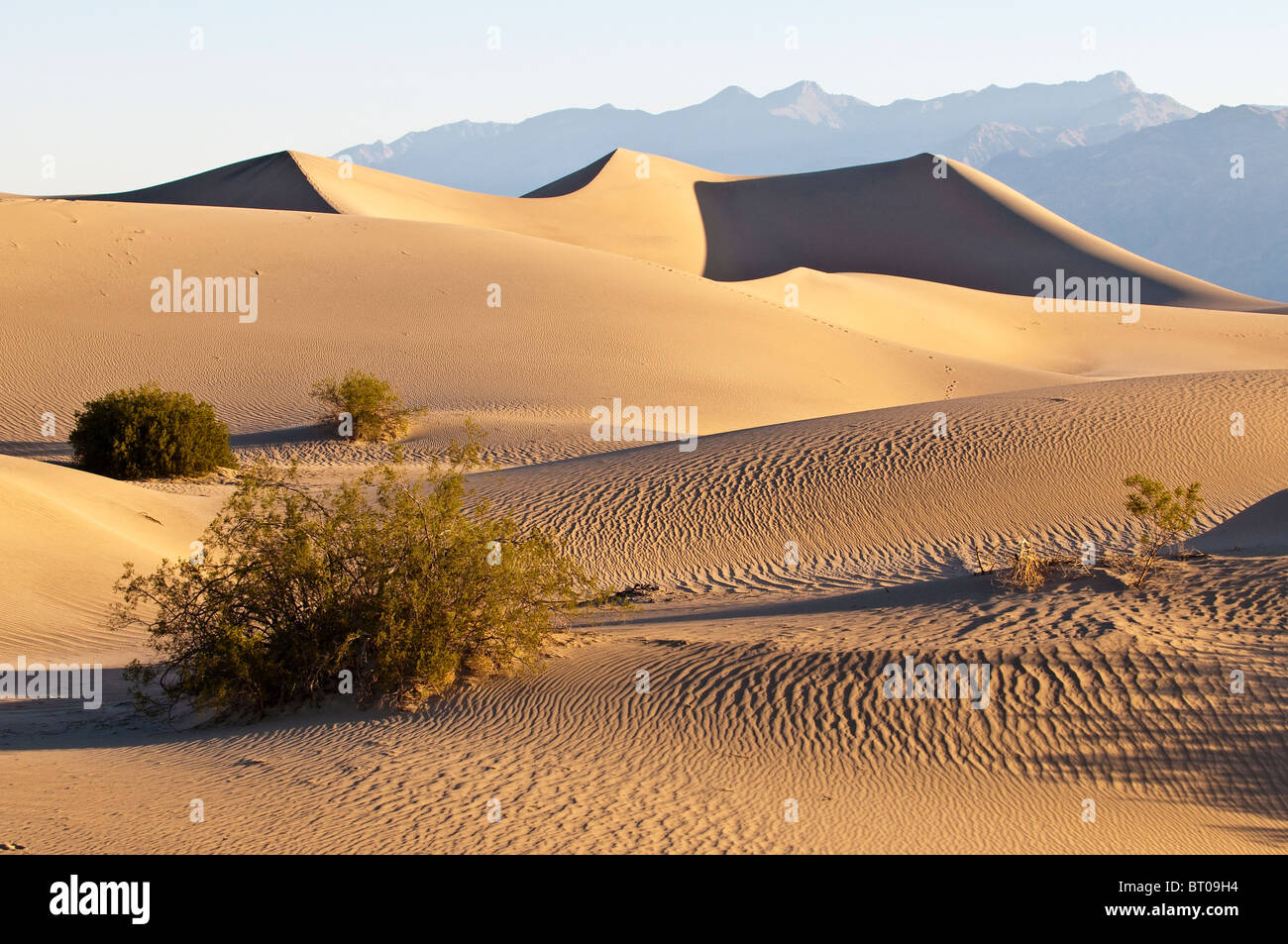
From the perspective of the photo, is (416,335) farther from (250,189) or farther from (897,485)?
(250,189)

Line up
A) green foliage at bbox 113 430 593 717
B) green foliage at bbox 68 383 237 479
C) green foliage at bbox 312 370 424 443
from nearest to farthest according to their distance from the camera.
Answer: green foliage at bbox 113 430 593 717, green foliage at bbox 68 383 237 479, green foliage at bbox 312 370 424 443

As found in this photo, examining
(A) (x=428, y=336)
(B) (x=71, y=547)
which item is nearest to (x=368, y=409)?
(A) (x=428, y=336)

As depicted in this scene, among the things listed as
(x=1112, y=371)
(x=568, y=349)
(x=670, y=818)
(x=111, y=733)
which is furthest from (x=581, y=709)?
(x=1112, y=371)

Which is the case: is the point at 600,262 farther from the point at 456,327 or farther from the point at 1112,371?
the point at 1112,371

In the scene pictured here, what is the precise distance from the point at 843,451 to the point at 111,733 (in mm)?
9461

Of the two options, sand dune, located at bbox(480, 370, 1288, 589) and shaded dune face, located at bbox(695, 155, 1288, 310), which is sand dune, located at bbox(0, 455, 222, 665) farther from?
shaded dune face, located at bbox(695, 155, 1288, 310)

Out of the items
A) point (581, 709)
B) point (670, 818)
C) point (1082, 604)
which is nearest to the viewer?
point (670, 818)

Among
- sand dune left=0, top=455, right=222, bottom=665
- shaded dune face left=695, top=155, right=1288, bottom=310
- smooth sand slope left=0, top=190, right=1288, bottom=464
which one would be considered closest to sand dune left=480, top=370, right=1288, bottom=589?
sand dune left=0, top=455, right=222, bottom=665

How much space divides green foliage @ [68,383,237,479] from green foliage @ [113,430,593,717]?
29.6ft

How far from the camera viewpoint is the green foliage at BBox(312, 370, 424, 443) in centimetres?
1962

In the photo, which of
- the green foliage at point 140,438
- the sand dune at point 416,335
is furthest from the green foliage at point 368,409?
the green foliage at point 140,438

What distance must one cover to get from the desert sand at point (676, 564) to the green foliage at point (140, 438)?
1.61 ft

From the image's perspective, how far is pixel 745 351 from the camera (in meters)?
27.7

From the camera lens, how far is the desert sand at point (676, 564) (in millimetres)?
5980
